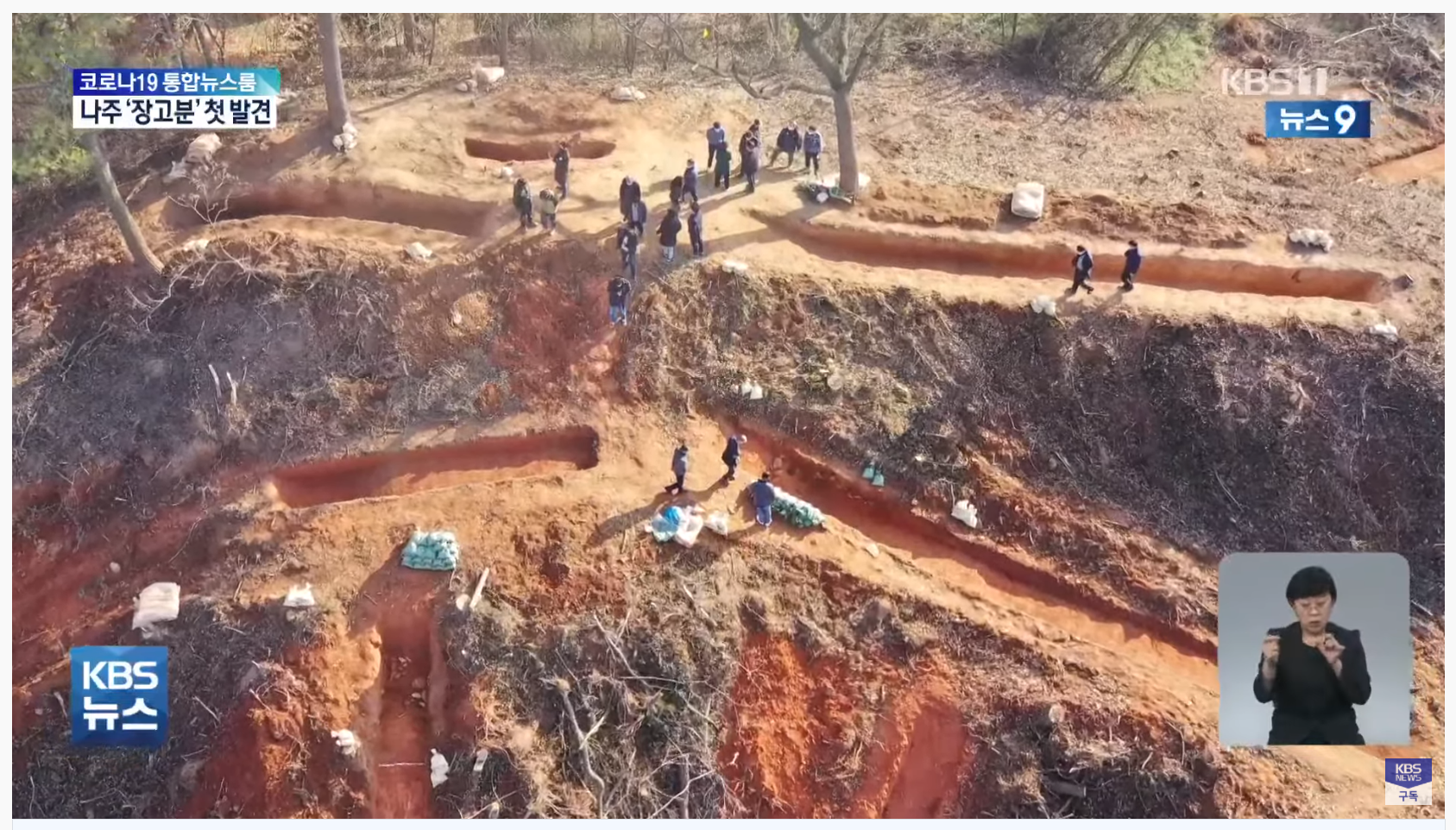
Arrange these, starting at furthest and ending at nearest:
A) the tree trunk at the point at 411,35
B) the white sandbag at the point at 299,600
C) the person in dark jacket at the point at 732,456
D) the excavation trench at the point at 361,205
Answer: the tree trunk at the point at 411,35, the excavation trench at the point at 361,205, the person in dark jacket at the point at 732,456, the white sandbag at the point at 299,600

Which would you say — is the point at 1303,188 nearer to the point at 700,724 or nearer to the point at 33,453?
the point at 700,724

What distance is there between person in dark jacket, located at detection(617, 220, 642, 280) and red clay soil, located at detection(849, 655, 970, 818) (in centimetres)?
778

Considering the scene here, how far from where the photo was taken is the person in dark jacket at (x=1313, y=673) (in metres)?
10.7

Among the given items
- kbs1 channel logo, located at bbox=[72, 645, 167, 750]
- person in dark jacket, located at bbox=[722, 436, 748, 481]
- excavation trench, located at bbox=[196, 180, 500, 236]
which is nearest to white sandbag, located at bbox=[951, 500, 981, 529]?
person in dark jacket, located at bbox=[722, 436, 748, 481]

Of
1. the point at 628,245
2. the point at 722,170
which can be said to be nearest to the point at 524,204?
the point at 628,245

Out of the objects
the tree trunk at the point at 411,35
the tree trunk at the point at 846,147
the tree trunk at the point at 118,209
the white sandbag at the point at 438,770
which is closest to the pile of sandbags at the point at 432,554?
the white sandbag at the point at 438,770

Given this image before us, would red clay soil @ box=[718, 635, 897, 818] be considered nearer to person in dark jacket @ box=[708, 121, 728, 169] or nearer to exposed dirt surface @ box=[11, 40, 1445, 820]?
exposed dirt surface @ box=[11, 40, 1445, 820]

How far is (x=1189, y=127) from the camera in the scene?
1912 centimetres

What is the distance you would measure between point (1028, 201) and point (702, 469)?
783cm

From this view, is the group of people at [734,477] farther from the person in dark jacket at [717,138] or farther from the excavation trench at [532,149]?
the excavation trench at [532,149]

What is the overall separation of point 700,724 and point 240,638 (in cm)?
631

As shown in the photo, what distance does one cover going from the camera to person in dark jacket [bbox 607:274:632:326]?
1417 centimetres

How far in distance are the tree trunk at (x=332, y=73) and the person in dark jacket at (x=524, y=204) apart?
383 cm

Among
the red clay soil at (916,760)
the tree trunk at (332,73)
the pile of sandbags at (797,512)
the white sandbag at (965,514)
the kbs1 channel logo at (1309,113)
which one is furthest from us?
the kbs1 channel logo at (1309,113)
